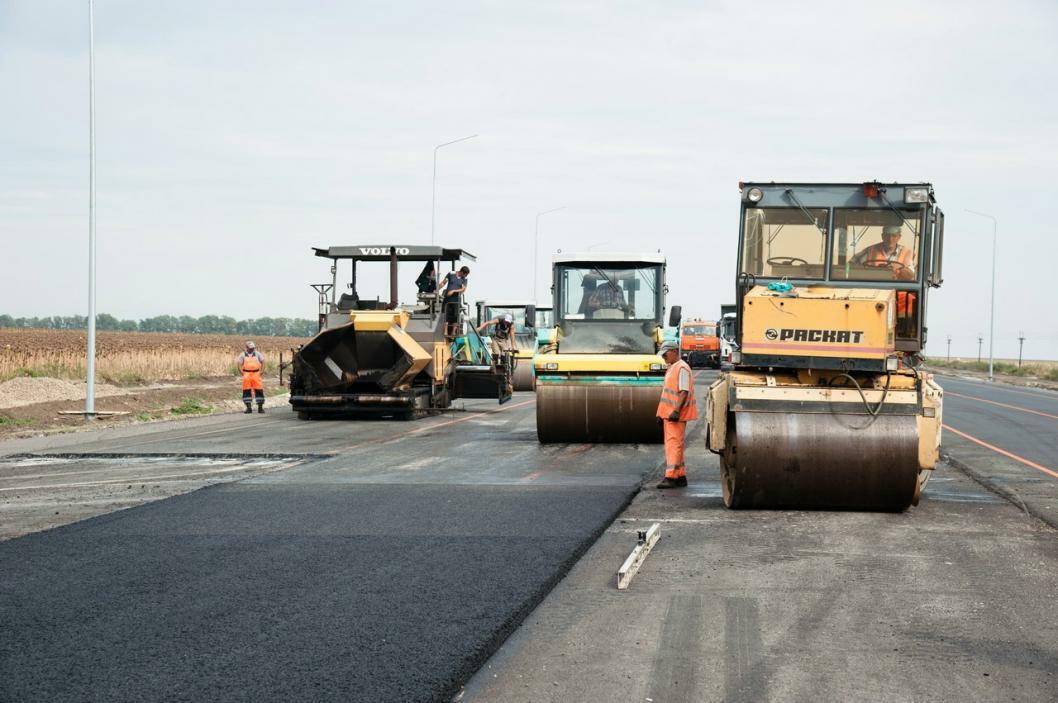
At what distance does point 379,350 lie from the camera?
21.6 meters

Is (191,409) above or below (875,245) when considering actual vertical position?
below

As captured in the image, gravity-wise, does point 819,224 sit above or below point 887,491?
above

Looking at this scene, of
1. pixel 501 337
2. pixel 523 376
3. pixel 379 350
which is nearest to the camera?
pixel 379 350

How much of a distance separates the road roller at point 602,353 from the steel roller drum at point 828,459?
605cm

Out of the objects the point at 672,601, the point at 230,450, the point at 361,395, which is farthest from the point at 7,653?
the point at 361,395

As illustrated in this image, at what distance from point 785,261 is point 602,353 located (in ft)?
19.3

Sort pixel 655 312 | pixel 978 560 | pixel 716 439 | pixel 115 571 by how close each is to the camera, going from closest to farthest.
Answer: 1. pixel 115 571
2. pixel 978 560
3. pixel 716 439
4. pixel 655 312

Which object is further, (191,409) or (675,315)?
(191,409)

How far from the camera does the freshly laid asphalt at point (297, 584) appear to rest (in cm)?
531

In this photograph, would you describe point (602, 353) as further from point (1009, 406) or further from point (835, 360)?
point (1009, 406)

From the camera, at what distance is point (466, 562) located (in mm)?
7875

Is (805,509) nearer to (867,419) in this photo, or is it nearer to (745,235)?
(867,419)

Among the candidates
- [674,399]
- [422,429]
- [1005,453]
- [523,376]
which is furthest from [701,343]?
[674,399]

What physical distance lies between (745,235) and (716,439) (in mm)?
2084
